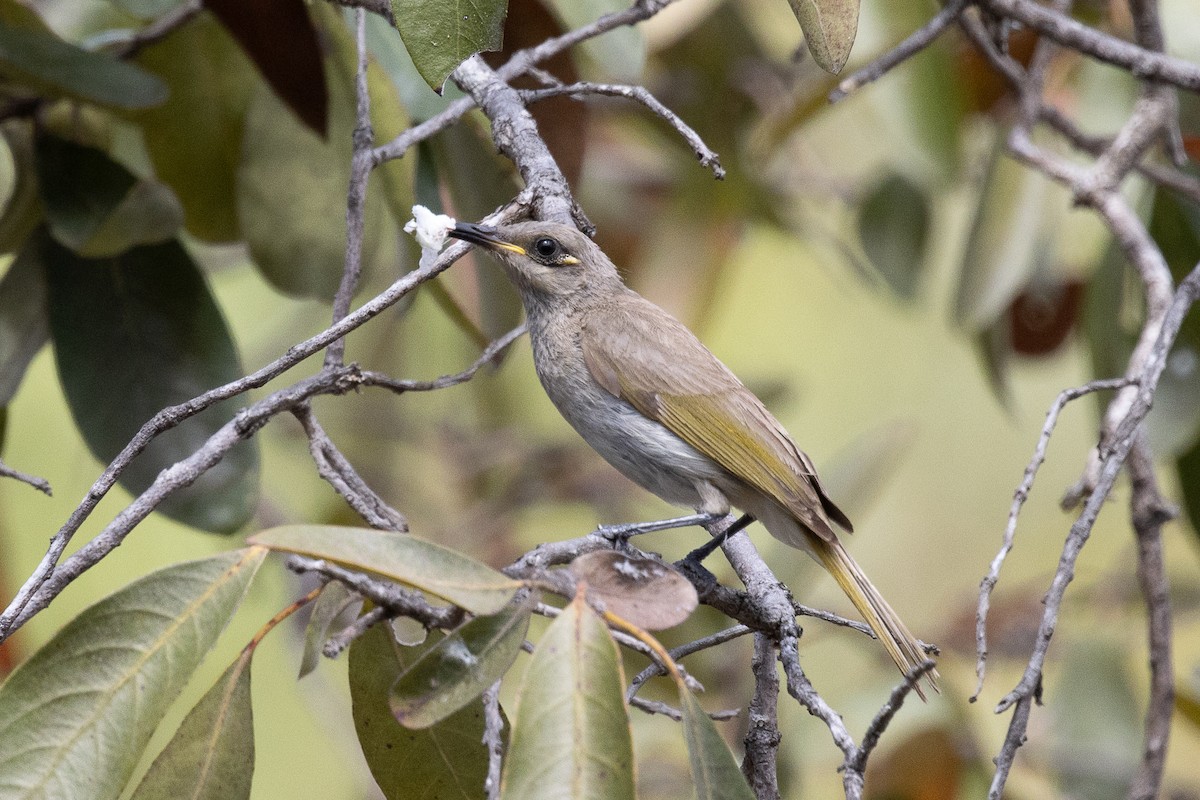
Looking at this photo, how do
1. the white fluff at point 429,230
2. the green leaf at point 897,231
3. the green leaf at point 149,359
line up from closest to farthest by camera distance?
the white fluff at point 429,230 → the green leaf at point 149,359 → the green leaf at point 897,231

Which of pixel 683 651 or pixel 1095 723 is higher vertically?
pixel 1095 723

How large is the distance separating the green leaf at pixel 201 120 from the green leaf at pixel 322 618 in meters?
1.60

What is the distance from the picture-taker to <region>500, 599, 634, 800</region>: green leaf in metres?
1.32

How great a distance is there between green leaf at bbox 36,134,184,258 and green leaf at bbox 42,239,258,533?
12 centimetres

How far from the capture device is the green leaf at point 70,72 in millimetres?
2332

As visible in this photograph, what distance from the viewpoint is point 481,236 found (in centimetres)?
244

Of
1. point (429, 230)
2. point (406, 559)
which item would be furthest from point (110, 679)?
point (429, 230)

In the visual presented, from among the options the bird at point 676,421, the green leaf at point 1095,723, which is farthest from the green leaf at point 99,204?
the green leaf at point 1095,723

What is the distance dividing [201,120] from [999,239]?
2.17 metres

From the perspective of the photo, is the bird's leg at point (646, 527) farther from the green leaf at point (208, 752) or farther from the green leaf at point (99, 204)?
the green leaf at point (99, 204)

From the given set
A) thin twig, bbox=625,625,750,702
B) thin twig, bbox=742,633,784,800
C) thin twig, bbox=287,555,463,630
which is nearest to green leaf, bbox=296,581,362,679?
thin twig, bbox=287,555,463,630

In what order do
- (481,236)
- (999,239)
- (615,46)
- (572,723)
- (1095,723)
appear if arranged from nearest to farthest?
(572,723) < (481,236) < (615,46) < (999,239) < (1095,723)

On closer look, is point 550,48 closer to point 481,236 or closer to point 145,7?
point 481,236

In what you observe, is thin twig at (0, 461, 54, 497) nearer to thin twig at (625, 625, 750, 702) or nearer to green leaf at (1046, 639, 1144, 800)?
thin twig at (625, 625, 750, 702)
